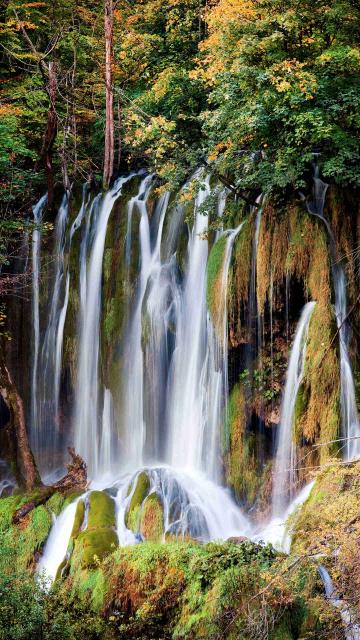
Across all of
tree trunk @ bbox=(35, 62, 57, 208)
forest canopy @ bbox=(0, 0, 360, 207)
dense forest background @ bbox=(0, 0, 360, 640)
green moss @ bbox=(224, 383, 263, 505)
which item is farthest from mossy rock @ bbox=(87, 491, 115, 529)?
tree trunk @ bbox=(35, 62, 57, 208)

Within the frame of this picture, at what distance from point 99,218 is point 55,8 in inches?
271

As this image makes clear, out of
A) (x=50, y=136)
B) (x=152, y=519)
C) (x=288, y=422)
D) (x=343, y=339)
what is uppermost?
(x=50, y=136)

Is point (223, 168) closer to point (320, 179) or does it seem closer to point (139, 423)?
point (320, 179)

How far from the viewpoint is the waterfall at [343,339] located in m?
9.68

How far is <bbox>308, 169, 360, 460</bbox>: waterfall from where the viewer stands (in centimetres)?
968

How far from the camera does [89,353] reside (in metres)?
13.9

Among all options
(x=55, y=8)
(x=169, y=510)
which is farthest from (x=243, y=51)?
(x=55, y=8)

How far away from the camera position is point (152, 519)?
989 cm

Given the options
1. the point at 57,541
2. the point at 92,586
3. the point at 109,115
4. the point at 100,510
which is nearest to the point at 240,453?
the point at 100,510

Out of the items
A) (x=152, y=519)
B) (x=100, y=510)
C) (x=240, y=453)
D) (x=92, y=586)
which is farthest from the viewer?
(x=240, y=453)

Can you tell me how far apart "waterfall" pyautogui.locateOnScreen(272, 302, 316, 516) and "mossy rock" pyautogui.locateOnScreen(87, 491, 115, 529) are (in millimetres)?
2551

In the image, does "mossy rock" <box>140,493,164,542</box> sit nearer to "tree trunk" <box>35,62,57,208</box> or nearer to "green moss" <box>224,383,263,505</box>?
"green moss" <box>224,383,263,505</box>

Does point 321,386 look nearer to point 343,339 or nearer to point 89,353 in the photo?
point 343,339

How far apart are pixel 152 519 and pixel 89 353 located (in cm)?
487
